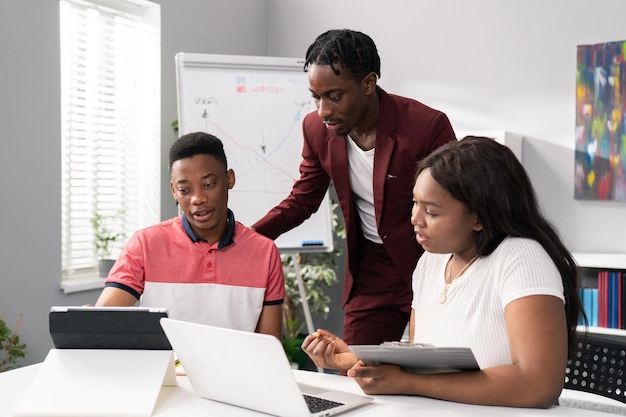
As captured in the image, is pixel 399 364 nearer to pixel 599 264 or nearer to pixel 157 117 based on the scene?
pixel 599 264

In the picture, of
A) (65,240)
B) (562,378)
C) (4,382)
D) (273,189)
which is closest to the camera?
(562,378)

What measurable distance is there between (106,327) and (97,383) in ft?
0.32

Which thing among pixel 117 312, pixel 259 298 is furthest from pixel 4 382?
pixel 259 298

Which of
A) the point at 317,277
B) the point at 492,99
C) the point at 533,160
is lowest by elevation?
the point at 317,277

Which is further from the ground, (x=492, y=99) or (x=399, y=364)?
(x=492, y=99)

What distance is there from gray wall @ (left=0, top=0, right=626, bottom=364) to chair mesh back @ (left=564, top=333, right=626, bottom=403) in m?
2.12

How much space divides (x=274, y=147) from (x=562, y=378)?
7.25 feet

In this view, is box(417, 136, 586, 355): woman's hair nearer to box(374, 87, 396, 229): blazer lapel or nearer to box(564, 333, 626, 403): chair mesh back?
box(564, 333, 626, 403): chair mesh back

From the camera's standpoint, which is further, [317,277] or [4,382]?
[317,277]

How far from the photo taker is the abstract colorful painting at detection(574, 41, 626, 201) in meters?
3.49

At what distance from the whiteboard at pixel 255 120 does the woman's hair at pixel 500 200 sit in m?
1.86

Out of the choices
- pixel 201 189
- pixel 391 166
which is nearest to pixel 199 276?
pixel 201 189

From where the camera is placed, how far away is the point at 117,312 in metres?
1.30

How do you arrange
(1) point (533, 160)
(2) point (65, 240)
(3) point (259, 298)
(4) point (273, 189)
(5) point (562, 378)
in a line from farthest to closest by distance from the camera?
(1) point (533, 160) < (2) point (65, 240) < (4) point (273, 189) < (3) point (259, 298) < (5) point (562, 378)
